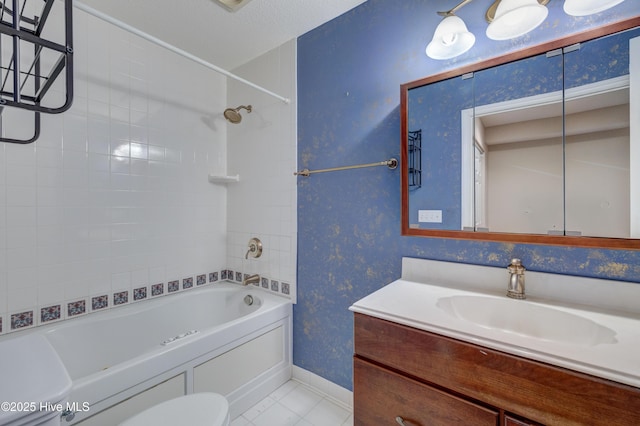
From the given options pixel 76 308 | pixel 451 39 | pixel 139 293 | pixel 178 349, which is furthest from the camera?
pixel 139 293

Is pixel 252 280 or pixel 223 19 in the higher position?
pixel 223 19

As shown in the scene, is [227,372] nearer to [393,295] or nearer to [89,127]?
[393,295]

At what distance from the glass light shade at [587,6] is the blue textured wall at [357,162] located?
0.44 feet

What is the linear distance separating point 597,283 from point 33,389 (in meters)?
1.78

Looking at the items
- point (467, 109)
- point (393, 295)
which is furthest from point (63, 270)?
point (467, 109)

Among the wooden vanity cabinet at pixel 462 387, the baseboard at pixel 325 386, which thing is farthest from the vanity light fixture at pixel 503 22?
the baseboard at pixel 325 386

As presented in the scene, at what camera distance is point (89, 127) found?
166 centimetres

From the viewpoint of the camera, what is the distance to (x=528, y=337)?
2.59 feet

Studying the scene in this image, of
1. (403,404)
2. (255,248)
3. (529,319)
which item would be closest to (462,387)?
(403,404)

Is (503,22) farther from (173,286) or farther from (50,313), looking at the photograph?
(50,313)

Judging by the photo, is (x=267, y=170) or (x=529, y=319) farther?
(x=267, y=170)

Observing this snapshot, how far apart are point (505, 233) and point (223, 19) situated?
1.93 m

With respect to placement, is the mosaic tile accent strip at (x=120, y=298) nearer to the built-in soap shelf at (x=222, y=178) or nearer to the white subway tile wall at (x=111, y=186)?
the white subway tile wall at (x=111, y=186)

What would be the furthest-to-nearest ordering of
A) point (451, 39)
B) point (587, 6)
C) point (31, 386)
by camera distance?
point (451, 39) < point (587, 6) < point (31, 386)
